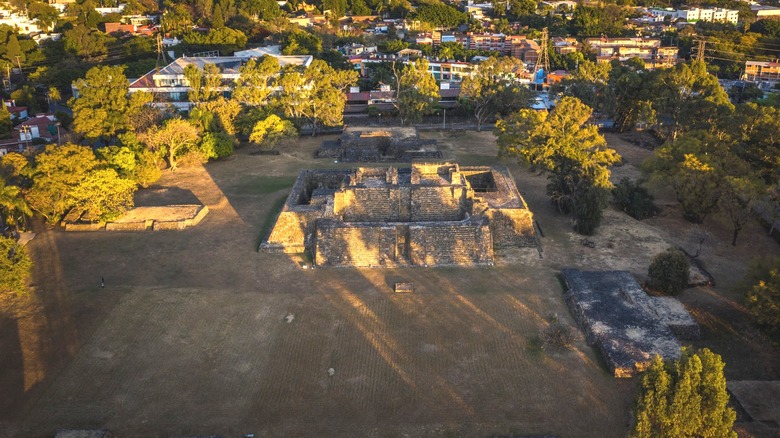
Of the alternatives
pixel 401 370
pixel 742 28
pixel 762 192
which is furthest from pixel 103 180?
pixel 742 28

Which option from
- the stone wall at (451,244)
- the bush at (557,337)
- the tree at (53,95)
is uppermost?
the tree at (53,95)

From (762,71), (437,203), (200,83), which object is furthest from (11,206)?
(762,71)

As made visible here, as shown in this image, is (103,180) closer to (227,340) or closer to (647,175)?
(227,340)

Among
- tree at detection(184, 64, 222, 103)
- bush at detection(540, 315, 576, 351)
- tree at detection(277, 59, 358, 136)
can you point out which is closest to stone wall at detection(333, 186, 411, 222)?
bush at detection(540, 315, 576, 351)

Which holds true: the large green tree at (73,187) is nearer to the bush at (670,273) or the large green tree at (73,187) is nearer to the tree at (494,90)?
the bush at (670,273)

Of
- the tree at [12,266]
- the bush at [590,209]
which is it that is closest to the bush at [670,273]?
the bush at [590,209]
